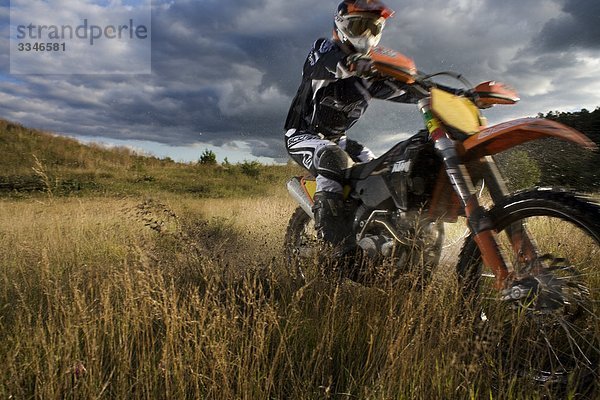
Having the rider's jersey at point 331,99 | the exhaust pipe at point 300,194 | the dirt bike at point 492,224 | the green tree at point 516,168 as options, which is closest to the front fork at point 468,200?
the dirt bike at point 492,224

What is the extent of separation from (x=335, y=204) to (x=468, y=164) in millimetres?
1298

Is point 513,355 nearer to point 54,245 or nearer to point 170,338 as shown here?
point 170,338

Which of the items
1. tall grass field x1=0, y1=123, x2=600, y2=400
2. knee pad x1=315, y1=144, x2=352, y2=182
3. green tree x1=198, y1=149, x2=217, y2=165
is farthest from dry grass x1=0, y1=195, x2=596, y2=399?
green tree x1=198, y1=149, x2=217, y2=165

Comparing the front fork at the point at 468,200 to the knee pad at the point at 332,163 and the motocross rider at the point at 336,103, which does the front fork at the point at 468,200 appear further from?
the knee pad at the point at 332,163

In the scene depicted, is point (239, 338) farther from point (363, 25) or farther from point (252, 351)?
point (363, 25)

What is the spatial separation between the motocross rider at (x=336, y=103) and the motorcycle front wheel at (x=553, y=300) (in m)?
1.43

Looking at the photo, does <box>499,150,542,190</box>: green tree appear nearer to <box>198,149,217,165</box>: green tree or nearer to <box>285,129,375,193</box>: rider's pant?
<box>285,129,375,193</box>: rider's pant

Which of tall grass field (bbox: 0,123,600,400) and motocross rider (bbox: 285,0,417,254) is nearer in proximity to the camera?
tall grass field (bbox: 0,123,600,400)

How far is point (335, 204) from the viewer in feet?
13.4

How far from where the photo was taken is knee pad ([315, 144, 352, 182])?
4.14 metres

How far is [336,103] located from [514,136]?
86.5 inches

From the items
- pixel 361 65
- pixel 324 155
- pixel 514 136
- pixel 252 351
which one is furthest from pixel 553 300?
pixel 324 155

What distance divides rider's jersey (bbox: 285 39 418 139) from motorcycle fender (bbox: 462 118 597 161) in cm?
166

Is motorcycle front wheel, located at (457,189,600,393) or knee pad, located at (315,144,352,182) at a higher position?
knee pad, located at (315,144,352,182)
